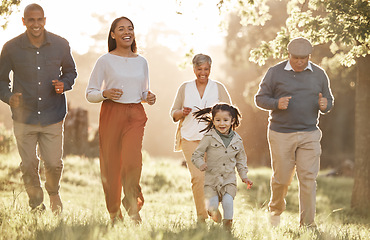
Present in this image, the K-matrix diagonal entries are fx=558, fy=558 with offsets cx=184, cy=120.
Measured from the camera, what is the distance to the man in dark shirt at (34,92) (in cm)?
662

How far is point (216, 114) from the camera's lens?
6070 mm

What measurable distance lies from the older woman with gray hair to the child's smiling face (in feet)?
3.55

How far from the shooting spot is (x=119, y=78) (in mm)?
6488

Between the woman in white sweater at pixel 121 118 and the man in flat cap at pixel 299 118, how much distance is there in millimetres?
1691

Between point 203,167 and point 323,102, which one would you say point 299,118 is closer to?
point 323,102

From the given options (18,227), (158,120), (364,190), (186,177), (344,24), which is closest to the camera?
(18,227)

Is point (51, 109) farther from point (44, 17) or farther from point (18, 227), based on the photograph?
point (18, 227)

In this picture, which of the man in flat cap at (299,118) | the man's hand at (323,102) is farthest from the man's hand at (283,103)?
the man's hand at (323,102)

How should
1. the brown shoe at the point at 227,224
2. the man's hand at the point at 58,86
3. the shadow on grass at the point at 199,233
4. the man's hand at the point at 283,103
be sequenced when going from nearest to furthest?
the shadow on grass at the point at 199,233 < the brown shoe at the point at 227,224 < the man's hand at the point at 58,86 < the man's hand at the point at 283,103

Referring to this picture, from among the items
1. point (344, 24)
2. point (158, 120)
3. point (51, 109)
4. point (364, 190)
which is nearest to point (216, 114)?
point (51, 109)

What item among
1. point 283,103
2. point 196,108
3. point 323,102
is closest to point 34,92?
point 196,108

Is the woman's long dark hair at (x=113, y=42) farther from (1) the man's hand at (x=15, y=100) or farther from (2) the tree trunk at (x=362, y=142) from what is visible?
(2) the tree trunk at (x=362, y=142)

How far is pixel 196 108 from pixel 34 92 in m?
2.11

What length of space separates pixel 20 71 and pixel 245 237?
3277 mm
